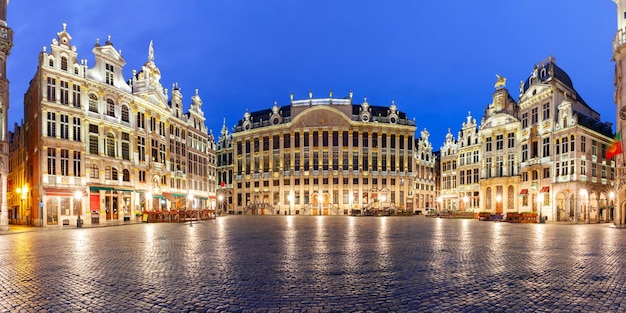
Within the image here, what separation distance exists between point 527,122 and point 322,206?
36.5m

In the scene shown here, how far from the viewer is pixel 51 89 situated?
39062 mm

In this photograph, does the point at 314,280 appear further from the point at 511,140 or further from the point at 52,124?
the point at 511,140

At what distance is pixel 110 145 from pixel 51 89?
8424 mm

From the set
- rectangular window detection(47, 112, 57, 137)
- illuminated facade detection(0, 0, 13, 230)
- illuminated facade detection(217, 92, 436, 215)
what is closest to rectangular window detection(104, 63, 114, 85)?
rectangular window detection(47, 112, 57, 137)

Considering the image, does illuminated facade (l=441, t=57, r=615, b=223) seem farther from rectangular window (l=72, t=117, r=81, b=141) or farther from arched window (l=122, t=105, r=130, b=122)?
rectangular window (l=72, t=117, r=81, b=141)

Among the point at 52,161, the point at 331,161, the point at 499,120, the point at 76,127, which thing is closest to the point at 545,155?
the point at 499,120

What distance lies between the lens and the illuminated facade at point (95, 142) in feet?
126

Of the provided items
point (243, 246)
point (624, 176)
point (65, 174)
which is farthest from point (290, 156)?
point (243, 246)

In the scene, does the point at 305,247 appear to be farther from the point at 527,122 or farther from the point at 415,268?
the point at 527,122

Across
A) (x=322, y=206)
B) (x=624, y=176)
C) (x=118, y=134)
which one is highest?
(x=118, y=134)

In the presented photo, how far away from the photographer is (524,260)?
13.6 meters

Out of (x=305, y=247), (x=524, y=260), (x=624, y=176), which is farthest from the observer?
(x=624, y=176)

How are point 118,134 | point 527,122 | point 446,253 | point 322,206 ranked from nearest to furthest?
point 446,253, point 118,134, point 527,122, point 322,206

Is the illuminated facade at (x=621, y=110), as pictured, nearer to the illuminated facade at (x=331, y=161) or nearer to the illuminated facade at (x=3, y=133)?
the illuminated facade at (x=331, y=161)
